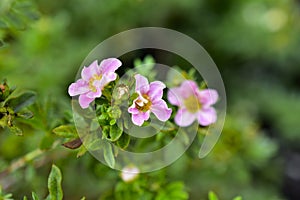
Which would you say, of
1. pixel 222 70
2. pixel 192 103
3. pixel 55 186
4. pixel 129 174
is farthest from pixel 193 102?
pixel 222 70

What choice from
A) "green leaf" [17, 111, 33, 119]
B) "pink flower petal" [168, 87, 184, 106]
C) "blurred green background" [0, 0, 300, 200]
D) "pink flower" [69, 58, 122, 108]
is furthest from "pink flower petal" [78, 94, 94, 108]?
"blurred green background" [0, 0, 300, 200]

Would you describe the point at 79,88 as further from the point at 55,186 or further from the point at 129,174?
the point at 129,174

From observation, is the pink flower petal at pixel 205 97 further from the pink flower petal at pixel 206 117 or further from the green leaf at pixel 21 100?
the green leaf at pixel 21 100

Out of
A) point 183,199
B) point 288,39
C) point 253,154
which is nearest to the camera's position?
point 183,199

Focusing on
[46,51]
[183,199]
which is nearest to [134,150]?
[183,199]

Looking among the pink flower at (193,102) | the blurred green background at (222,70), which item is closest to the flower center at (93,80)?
the pink flower at (193,102)

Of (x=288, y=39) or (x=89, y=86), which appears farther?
(x=288, y=39)

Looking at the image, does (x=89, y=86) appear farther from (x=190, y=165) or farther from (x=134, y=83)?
(x=190, y=165)

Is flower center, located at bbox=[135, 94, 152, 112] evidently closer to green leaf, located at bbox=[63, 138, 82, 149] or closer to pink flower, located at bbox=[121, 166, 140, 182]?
green leaf, located at bbox=[63, 138, 82, 149]
